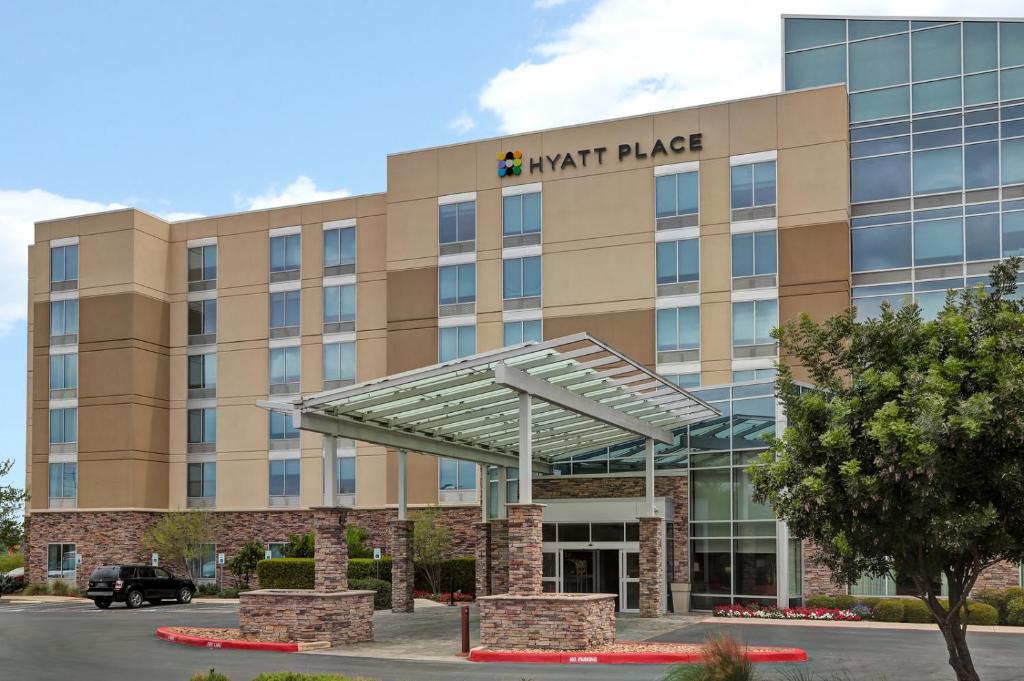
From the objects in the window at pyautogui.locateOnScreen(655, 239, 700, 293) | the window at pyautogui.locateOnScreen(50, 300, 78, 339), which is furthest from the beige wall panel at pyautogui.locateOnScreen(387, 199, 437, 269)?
the window at pyautogui.locateOnScreen(50, 300, 78, 339)

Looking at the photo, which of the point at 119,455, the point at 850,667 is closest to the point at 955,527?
the point at 850,667

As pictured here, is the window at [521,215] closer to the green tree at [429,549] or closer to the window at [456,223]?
the window at [456,223]

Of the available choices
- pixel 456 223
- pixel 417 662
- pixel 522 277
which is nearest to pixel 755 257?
pixel 522 277

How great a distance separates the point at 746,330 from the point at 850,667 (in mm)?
23315

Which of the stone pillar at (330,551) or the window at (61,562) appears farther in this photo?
the window at (61,562)

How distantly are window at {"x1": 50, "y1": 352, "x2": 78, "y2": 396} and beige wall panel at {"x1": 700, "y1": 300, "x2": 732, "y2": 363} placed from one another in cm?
2975

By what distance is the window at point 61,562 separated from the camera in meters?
52.8

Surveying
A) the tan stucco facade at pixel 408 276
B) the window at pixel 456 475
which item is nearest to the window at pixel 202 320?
the tan stucco facade at pixel 408 276

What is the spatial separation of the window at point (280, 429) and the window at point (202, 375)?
372cm

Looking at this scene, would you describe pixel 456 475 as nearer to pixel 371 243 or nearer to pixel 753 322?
pixel 371 243

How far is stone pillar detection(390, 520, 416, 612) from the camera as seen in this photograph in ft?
Result: 118

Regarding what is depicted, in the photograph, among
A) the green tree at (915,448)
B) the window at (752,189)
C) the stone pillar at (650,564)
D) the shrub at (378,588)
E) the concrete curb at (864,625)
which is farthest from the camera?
the window at (752,189)

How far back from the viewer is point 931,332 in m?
12.8

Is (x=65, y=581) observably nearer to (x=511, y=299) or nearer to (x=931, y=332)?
(x=511, y=299)
